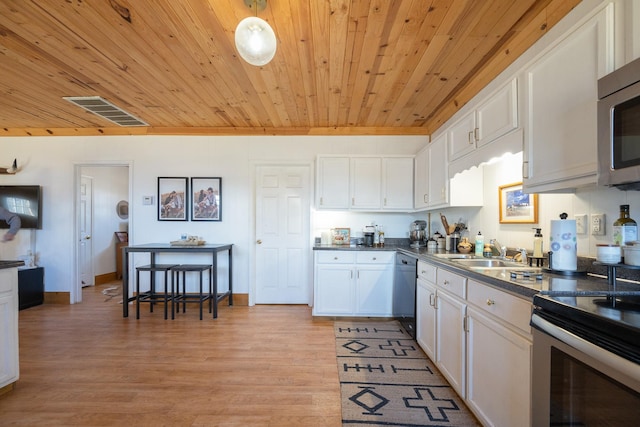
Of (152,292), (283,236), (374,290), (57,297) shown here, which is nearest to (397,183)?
(374,290)

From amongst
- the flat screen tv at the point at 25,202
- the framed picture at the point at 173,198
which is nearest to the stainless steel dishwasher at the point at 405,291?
the framed picture at the point at 173,198

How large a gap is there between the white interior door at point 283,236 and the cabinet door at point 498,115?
241cm

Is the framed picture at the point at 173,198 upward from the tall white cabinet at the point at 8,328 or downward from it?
upward

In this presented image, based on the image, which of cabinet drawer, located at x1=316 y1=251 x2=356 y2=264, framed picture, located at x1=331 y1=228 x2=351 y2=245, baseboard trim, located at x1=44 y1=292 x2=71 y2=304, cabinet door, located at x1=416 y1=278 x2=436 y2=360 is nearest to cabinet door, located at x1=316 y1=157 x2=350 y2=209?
framed picture, located at x1=331 y1=228 x2=351 y2=245

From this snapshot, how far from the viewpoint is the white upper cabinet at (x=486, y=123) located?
73.4 inches

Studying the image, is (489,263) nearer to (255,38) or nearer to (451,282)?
(451,282)

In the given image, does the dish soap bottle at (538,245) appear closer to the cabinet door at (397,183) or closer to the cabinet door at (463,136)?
the cabinet door at (463,136)

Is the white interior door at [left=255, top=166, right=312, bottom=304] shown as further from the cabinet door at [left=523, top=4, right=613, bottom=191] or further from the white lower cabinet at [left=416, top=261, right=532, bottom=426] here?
the cabinet door at [left=523, top=4, right=613, bottom=191]

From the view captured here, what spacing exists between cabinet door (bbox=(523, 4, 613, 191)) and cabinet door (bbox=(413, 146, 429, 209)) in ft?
5.57

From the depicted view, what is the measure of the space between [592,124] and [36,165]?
5.96m

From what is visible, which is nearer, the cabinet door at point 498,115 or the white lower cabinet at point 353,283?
the cabinet door at point 498,115

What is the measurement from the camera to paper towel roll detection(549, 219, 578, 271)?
5.29ft

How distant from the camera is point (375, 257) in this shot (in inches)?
138

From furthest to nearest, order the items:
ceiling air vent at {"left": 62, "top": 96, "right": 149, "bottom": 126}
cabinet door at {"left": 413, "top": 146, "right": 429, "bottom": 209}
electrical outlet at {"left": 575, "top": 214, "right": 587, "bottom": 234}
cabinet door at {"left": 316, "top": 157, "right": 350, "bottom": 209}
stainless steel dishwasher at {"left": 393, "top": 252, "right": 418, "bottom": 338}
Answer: cabinet door at {"left": 316, "top": 157, "right": 350, "bottom": 209} < cabinet door at {"left": 413, "top": 146, "right": 429, "bottom": 209} < ceiling air vent at {"left": 62, "top": 96, "right": 149, "bottom": 126} < stainless steel dishwasher at {"left": 393, "top": 252, "right": 418, "bottom": 338} < electrical outlet at {"left": 575, "top": 214, "right": 587, "bottom": 234}
